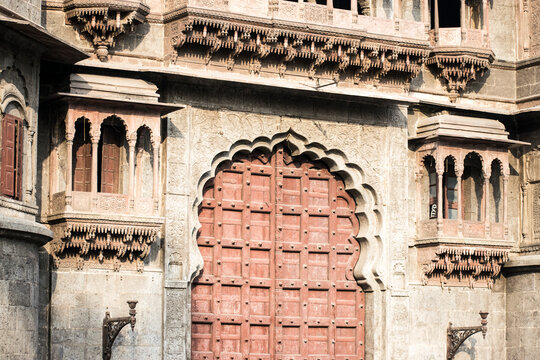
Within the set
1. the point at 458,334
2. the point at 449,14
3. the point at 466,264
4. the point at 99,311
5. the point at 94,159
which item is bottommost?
the point at 458,334

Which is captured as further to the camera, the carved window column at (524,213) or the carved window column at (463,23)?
the carved window column at (524,213)

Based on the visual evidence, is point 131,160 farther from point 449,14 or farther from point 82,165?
point 449,14

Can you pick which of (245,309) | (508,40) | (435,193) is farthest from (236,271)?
(508,40)

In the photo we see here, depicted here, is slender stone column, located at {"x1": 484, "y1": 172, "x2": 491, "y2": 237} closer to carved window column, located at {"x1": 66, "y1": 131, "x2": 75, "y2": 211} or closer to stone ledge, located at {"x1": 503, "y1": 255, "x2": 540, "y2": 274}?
stone ledge, located at {"x1": 503, "y1": 255, "x2": 540, "y2": 274}

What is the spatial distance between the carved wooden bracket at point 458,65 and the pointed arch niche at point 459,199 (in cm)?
63

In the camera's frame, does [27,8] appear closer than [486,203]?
Yes

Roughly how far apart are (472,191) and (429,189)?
0.83m

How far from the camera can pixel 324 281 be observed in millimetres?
23234

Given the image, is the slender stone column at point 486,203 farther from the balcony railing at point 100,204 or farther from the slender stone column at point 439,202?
the balcony railing at point 100,204

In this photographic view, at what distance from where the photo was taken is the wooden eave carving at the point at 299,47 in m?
21.8

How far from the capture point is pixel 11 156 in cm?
1942

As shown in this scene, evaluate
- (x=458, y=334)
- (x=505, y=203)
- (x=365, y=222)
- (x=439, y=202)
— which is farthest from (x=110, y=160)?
(x=505, y=203)

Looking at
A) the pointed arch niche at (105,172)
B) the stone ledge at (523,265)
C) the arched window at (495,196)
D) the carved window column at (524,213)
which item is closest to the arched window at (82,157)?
the pointed arch niche at (105,172)

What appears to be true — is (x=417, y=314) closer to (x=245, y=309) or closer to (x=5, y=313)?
(x=245, y=309)
